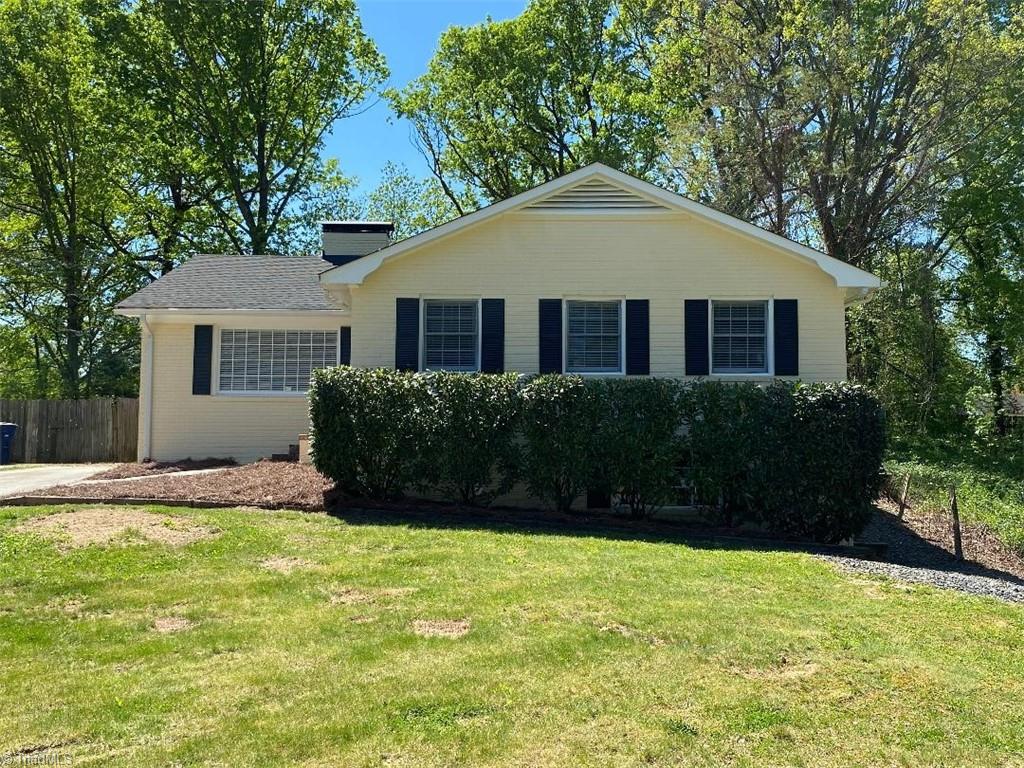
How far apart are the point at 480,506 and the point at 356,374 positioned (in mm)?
2539

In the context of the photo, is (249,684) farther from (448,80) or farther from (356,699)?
(448,80)

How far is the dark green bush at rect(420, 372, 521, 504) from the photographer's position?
Result: 32.6 ft

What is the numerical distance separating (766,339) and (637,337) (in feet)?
6.85

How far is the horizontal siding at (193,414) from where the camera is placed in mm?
14484

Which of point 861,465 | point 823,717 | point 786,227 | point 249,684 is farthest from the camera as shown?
point 786,227

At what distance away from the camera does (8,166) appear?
2408 centimetres

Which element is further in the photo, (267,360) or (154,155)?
(154,155)

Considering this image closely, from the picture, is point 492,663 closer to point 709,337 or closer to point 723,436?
point 723,436

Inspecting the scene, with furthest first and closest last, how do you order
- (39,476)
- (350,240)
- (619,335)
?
(350,240)
(39,476)
(619,335)

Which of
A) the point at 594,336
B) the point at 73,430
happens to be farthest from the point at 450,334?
the point at 73,430

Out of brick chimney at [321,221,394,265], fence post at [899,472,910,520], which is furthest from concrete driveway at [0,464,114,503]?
fence post at [899,472,910,520]

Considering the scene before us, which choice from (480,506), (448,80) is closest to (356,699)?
(480,506)

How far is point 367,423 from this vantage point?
32.7ft

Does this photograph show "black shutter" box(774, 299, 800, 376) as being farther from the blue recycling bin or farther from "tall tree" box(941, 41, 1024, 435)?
the blue recycling bin
